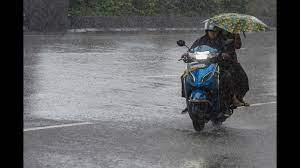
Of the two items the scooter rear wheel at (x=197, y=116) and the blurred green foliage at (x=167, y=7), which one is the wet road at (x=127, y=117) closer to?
the scooter rear wheel at (x=197, y=116)

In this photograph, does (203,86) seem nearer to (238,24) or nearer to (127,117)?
(238,24)

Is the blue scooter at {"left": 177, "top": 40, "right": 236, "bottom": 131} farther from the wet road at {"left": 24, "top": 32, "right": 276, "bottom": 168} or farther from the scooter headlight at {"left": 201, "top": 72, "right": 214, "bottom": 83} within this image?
the wet road at {"left": 24, "top": 32, "right": 276, "bottom": 168}

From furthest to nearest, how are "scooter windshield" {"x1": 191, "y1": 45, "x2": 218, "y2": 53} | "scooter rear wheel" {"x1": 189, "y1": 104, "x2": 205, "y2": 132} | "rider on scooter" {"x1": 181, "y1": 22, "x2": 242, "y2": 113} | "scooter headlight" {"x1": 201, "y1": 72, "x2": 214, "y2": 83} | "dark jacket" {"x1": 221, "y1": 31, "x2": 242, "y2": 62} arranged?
"dark jacket" {"x1": 221, "y1": 31, "x2": 242, "y2": 62} < "rider on scooter" {"x1": 181, "y1": 22, "x2": 242, "y2": 113} < "scooter windshield" {"x1": 191, "y1": 45, "x2": 218, "y2": 53} < "scooter headlight" {"x1": 201, "y1": 72, "x2": 214, "y2": 83} < "scooter rear wheel" {"x1": 189, "y1": 104, "x2": 205, "y2": 132}

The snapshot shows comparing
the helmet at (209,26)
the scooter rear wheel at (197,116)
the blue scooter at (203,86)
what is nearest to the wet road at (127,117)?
the scooter rear wheel at (197,116)

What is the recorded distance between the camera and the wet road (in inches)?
369

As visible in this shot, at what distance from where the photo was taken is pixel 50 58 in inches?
842

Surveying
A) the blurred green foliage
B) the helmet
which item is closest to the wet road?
the helmet

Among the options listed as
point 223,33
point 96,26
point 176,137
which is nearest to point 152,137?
point 176,137

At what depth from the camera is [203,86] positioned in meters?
11.4

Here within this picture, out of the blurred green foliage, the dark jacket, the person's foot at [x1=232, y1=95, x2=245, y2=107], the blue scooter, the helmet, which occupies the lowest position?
the blurred green foliage

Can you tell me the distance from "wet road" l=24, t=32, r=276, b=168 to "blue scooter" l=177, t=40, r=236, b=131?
235 mm

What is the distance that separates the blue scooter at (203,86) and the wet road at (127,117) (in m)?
0.23

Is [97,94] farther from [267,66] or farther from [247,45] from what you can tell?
[247,45]

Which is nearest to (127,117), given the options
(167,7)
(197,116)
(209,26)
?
(197,116)
